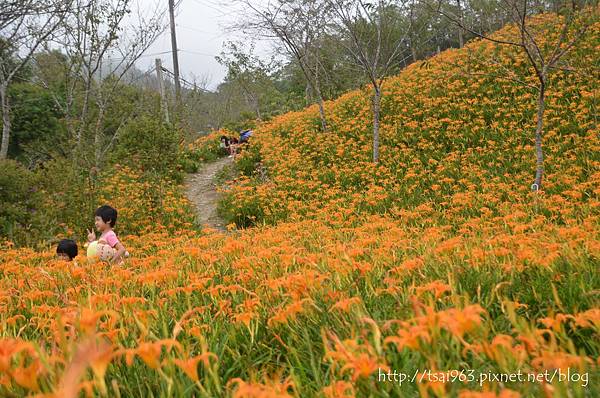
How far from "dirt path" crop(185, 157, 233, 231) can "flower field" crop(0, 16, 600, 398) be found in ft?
1.89

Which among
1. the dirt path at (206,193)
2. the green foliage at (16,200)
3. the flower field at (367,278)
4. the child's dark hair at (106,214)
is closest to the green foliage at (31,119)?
the dirt path at (206,193)

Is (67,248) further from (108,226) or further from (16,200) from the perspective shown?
(16,200)

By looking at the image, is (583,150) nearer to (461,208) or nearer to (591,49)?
(461,208)

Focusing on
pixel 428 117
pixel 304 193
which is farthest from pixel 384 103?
pixel 304 193

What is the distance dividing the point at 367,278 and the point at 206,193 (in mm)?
10231

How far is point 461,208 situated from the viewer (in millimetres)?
5852

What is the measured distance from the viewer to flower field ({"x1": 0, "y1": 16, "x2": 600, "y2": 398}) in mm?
1076

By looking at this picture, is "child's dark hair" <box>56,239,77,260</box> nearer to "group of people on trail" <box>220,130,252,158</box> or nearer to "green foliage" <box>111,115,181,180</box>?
"green foliage" <box>111,115,181,180</box>

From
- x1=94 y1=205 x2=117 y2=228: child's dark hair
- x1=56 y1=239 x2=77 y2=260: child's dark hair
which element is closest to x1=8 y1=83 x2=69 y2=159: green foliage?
x1=56 y1=239 x2=77 y2=260: child's dark hair

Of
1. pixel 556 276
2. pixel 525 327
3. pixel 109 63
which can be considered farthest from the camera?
pixel 109 63

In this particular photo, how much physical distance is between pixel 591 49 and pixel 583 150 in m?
5.57

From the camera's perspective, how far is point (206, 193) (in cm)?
1177

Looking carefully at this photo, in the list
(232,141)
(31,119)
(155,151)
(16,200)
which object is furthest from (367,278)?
(31,119)

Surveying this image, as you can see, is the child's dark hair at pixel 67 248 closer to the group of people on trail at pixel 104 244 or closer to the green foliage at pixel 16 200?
the group of people on trail at pixel 104 244
